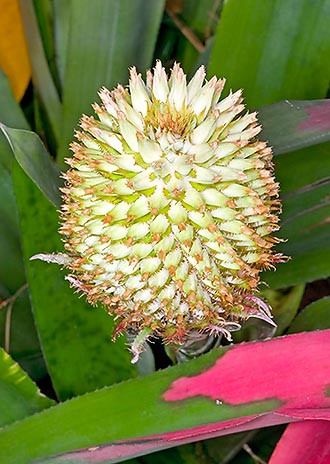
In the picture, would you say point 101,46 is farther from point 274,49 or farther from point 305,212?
point 305,212

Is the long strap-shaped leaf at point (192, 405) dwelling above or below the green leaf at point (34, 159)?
below

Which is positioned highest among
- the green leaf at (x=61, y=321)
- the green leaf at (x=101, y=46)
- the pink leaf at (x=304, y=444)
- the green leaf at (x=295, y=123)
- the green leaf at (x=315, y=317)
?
the green leaf at (x=101, y=46)

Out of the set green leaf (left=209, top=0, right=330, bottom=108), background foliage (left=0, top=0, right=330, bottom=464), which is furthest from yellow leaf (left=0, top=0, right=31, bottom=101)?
green leaf (left=209, top=0, right=330, bottom=108)

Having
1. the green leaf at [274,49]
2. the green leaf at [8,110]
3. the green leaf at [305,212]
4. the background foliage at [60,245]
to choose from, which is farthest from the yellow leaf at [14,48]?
the green leaf at [305,212]

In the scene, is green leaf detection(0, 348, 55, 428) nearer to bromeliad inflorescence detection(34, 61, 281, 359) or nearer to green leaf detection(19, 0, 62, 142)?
bromeliad inflorescence detection(34, 61, 281, 359)

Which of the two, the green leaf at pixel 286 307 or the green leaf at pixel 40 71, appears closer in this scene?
the green leaf at pixel 286 307

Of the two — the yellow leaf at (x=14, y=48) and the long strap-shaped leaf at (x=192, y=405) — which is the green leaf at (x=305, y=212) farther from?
the yellow leaf at (x=14, y=48)
